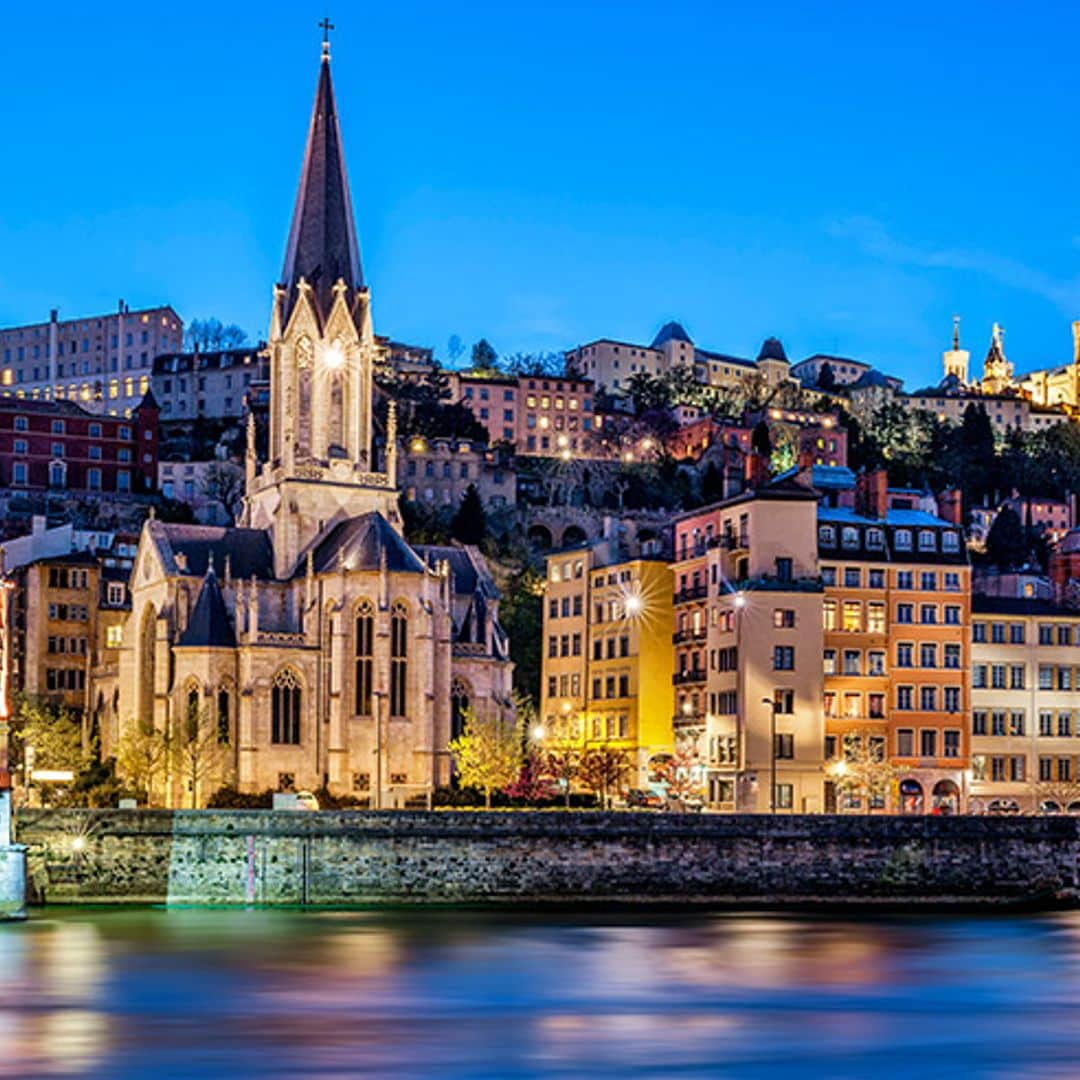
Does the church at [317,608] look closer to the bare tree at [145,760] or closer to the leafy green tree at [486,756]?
the bare tree at [145,760]

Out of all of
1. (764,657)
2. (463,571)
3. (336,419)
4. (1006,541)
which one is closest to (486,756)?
(764,657)

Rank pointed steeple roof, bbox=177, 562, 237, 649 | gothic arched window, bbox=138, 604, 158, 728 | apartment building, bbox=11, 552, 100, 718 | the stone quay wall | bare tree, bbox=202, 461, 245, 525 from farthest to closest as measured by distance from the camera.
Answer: bare tree, bbox=202, 461, 245, 525 < apartment building, bbox=11, 552, 100, 718 < gothic arched window, bbox=138, 604, 158, 728 < pointed steeple roof, bbox=177, 562, 237, 649 < the stone quay wall

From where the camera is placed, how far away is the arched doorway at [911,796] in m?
100

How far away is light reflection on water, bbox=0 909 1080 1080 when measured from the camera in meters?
44.2

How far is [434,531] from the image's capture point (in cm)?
16775

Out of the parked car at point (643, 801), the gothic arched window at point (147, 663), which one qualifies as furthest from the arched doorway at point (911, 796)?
the gothic arched window at point (147, 663)

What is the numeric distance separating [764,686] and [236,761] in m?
23.9

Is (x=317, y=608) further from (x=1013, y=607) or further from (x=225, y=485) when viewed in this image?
(x=225, y=485)

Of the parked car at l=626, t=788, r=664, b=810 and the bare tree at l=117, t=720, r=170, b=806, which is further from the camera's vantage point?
the parked car at l=626, t=788, r=664, b=810

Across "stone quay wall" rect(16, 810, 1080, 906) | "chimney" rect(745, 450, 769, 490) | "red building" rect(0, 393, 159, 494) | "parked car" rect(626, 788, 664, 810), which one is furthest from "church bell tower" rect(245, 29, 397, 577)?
"red building" rect(0, 393, 159, 494)

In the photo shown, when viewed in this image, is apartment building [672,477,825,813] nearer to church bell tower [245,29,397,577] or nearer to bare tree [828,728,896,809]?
bare tree [828,728,896,809]

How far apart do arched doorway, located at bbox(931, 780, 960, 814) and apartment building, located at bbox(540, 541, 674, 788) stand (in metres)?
13.2

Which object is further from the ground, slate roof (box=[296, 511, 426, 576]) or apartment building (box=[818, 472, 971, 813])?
slate roof (box=[296, 511, 426, 576])

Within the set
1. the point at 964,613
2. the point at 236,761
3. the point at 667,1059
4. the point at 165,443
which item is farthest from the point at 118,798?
the point at 165,443
